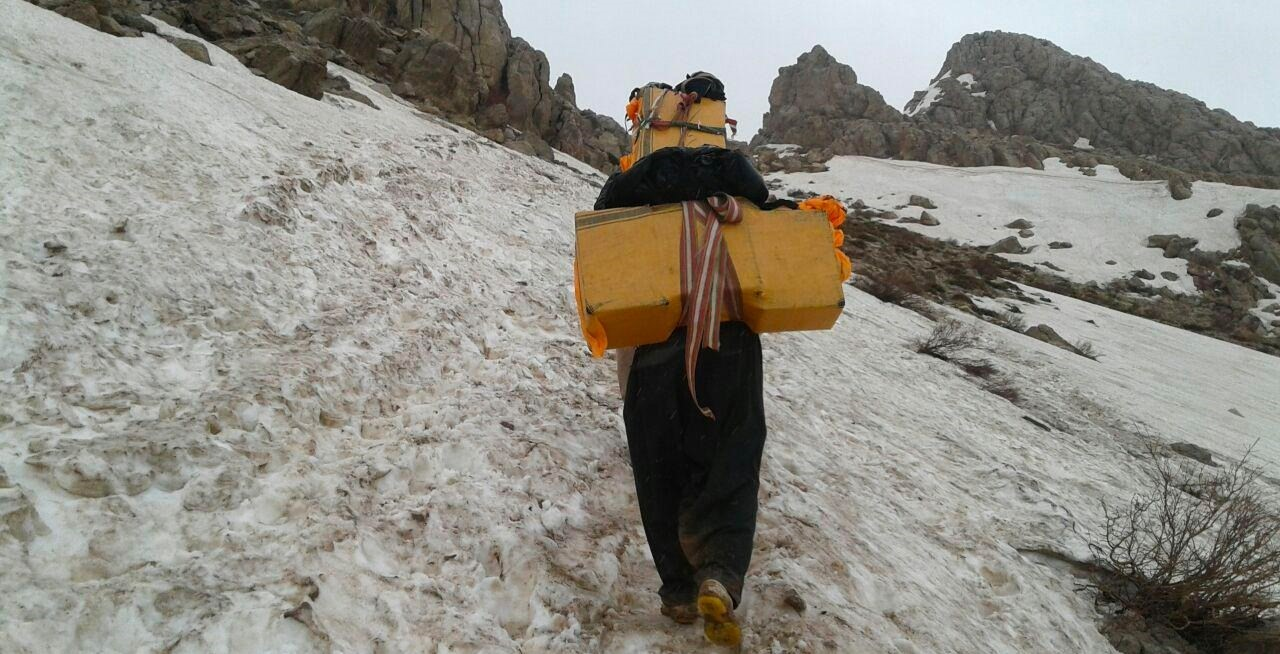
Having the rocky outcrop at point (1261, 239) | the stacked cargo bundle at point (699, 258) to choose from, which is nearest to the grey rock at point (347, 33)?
the stacked cargo bundle at point (699, 258)

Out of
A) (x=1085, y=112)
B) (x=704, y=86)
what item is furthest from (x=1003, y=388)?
(x=1085, y=112)

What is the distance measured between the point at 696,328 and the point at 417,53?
25815 mm

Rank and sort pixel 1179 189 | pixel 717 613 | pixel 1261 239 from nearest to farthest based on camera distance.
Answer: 1. pixel 717 613
2. pixel 1261 239
3. pixel 1179 189

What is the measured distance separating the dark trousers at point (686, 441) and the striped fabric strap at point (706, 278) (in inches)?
3.1

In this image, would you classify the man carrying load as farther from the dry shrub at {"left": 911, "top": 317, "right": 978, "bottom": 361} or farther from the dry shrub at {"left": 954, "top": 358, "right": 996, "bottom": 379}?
the dry shrub at {"left": 911, "top": 317, "right": 978, "bottom": 361}

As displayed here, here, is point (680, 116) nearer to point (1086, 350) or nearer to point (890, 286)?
point (890, 286)

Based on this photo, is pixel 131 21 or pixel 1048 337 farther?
pixel 1048 337

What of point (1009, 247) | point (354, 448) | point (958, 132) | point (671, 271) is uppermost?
point (958, 132)

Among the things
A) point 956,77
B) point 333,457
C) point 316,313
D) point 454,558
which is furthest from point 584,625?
point 956,77

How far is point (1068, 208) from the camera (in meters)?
36.6

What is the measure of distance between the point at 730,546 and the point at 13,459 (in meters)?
2.49

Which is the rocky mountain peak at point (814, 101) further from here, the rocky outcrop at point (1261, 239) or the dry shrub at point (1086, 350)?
the dry shrub at point (1086, 350)

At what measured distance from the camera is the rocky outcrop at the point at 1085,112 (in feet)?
200

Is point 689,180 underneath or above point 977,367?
above
